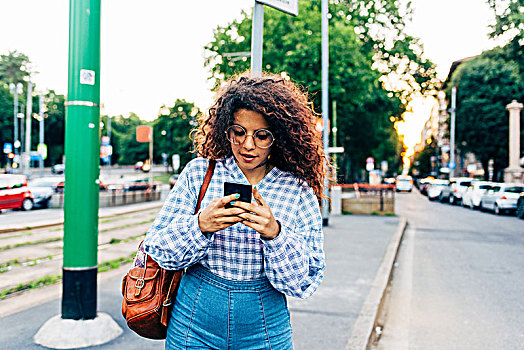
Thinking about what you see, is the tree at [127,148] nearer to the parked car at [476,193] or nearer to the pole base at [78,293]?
the parked car at [476,193]

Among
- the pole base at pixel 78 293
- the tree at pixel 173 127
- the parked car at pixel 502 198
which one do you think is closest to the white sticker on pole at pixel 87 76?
the pole base at pixel 78 293

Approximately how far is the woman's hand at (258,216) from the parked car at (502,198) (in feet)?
79.3

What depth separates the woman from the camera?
191 cm

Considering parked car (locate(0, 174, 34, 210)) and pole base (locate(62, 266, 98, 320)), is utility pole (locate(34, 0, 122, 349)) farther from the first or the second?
parked car (locate(0, 174, 34, 210))

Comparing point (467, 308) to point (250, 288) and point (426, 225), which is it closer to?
point (250, 288)

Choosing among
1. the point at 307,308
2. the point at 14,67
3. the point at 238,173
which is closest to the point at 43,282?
the point at 307,308

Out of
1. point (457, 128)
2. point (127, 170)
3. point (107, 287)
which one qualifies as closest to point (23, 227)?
point (107, 287)

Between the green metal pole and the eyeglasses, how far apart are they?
230cm

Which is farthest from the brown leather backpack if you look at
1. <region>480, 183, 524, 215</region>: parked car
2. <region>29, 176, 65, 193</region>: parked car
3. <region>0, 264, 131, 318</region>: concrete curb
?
<region>29, 176, 65, 193</region>: parked car

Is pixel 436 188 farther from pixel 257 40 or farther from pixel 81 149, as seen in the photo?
pixel 257 40

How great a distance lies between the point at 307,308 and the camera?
19.2ft

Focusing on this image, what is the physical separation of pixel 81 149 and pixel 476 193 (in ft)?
89.1

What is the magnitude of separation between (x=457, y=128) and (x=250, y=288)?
46289 mm

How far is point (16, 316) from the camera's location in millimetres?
5055
